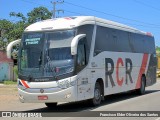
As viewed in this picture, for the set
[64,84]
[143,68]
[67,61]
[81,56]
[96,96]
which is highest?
[81,56]

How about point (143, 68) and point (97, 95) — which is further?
point (143, 68)

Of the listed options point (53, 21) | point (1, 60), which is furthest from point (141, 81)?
point (1, 60)

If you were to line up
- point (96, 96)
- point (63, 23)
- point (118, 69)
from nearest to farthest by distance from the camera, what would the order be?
point (63, 23)
point (96, 96)
point (118, 69)

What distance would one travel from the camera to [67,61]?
14500mm

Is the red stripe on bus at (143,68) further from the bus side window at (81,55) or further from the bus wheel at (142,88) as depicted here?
the bus side window at (81,55)

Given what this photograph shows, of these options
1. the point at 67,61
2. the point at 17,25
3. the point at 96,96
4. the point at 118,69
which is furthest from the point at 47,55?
the point at 17,25

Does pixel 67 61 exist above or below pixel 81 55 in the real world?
below

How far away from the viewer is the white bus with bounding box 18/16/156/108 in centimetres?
1435

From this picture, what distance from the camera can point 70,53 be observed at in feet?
47.7

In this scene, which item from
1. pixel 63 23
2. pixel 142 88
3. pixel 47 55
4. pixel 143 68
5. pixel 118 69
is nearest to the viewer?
pixel 47 55

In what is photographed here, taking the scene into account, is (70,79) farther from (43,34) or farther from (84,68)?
(43,34)

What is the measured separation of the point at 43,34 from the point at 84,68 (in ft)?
6.64

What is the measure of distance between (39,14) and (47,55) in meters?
43.8

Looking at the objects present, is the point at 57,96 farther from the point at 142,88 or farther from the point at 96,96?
the point at 142,88
